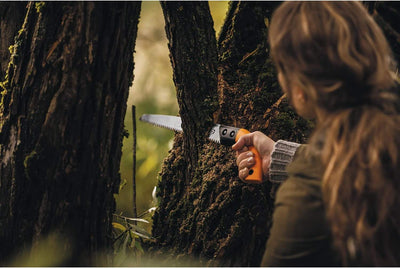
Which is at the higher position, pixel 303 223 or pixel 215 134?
pixel 215 134

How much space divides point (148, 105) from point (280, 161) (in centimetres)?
160

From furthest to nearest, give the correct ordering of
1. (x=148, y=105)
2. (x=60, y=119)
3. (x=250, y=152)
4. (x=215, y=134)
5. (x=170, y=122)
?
(x=148, y=105), (x=170, y=122), (x=215, y=134), (x=250, y=152), (x=60, y=119)

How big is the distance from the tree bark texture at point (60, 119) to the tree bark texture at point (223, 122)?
543mm

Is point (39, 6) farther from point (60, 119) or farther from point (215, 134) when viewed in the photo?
point (215, 134)

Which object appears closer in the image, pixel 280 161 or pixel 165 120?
pixel 280 161

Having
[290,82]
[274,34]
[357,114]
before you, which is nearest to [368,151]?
[357,114]

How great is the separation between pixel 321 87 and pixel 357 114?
10cm

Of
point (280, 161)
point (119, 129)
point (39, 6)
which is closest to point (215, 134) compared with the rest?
point (280, 161)

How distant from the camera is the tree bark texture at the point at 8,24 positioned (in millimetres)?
1688

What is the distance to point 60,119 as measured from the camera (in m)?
1.25

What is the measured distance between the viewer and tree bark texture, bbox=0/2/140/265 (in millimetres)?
1247

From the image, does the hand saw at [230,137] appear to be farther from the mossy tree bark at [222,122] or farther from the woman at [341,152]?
the woman at [341,152]

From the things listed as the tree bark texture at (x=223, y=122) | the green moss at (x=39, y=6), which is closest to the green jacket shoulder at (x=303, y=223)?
the tree bark texture at (x=223, y=122)

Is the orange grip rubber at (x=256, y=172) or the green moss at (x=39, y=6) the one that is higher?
the green moss at (x=39, y=6)
